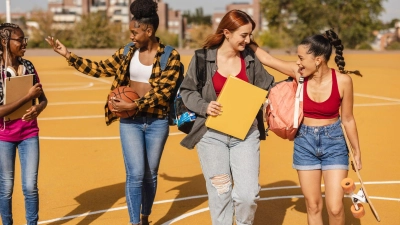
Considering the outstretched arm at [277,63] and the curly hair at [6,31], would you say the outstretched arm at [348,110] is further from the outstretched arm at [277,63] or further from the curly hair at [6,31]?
the curly hair at [6,31]

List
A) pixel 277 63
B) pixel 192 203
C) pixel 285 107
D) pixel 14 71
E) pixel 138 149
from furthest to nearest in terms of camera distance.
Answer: pixel 192 203 < pixel 138 149 < pixel 14 71 < pixel 277 63 < pixel 285 107

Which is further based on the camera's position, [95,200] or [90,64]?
[95,200]

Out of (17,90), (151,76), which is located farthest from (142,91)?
(17,90)

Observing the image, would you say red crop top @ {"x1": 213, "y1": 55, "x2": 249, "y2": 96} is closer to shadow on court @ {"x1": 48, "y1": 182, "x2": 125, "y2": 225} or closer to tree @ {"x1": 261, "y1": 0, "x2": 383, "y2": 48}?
shadow on court @ {"x1": 48, "y1": 182, "x2": 125, "y2": 225}

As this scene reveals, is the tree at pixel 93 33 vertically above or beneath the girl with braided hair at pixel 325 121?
beneath

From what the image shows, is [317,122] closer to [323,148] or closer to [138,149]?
[323,148]

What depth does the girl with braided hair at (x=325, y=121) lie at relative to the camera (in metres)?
5.22

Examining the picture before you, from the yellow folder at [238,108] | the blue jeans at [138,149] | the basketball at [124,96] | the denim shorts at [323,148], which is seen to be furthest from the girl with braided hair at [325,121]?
the basketball at [124,96]

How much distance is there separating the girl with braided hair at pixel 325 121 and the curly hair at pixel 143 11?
1497 mm

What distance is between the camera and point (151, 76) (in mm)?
6055

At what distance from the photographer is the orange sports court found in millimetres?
7086

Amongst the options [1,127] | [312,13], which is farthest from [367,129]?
[312,13]

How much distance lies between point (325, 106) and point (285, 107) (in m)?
0.33

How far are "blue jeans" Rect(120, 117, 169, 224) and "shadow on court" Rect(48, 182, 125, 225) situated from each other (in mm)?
964
